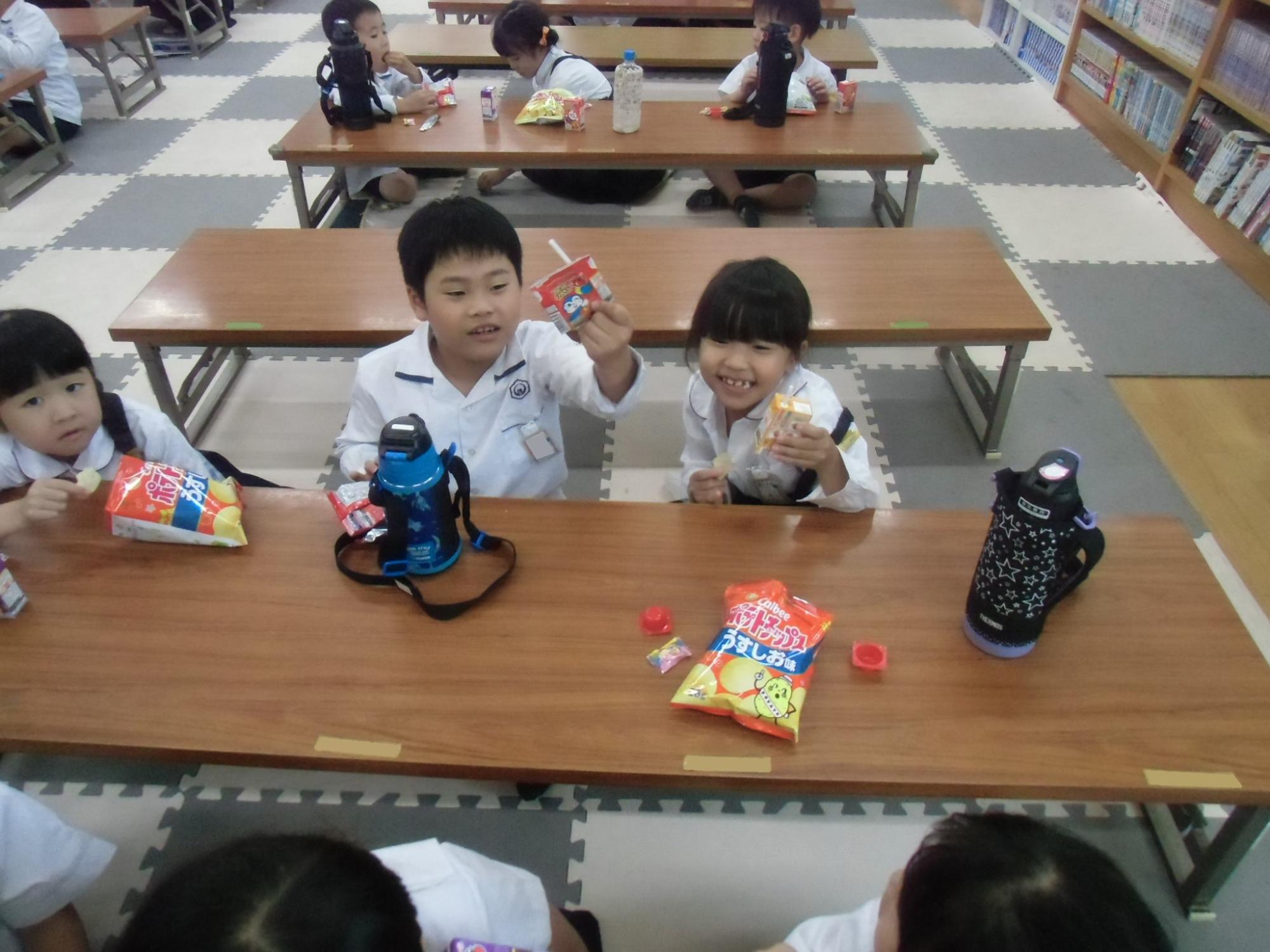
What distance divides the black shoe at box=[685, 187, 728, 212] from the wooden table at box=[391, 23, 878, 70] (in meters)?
0.66

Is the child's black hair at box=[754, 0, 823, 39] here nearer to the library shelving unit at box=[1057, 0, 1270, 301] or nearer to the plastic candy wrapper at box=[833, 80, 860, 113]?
the plastic candy wrapper at box=[833, 80, 860, 113]

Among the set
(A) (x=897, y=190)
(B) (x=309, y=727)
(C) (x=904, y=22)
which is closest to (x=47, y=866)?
(B) (x=309, y=727)

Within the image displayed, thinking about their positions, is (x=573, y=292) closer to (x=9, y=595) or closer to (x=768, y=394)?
(x=768, y=394)

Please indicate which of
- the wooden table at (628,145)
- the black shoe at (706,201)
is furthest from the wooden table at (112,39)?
the black shoe at (706,201)

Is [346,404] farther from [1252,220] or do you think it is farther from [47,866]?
[1252,220]

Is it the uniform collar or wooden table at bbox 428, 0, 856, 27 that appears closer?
the uniform collar

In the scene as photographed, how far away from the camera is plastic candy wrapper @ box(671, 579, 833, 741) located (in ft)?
3.88

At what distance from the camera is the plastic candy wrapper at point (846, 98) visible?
3.70 metres

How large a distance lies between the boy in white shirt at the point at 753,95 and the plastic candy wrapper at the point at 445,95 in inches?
50.3

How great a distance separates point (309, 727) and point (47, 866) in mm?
498

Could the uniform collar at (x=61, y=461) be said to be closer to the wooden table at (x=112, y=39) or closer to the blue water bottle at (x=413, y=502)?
the blue water bottle at (x=413, y=502)

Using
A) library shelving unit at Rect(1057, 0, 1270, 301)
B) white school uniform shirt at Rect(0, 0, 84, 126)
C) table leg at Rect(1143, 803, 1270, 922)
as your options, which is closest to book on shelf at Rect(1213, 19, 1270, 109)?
library shelving unit at Rect(1057, 0, 1270, 301)

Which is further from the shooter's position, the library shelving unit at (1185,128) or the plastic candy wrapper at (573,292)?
the library shelving unit at (1185,128)

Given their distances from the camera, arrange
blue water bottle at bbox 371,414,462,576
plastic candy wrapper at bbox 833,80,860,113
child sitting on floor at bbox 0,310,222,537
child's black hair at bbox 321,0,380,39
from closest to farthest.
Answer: blue water bottle at bbox 371,414,462,576 < child sitting on floor at bbox 0,310,222,537 < plastic candy wrapper at bbox 833,80,860,113 < child's black hair at bbox 321,0,380,39
